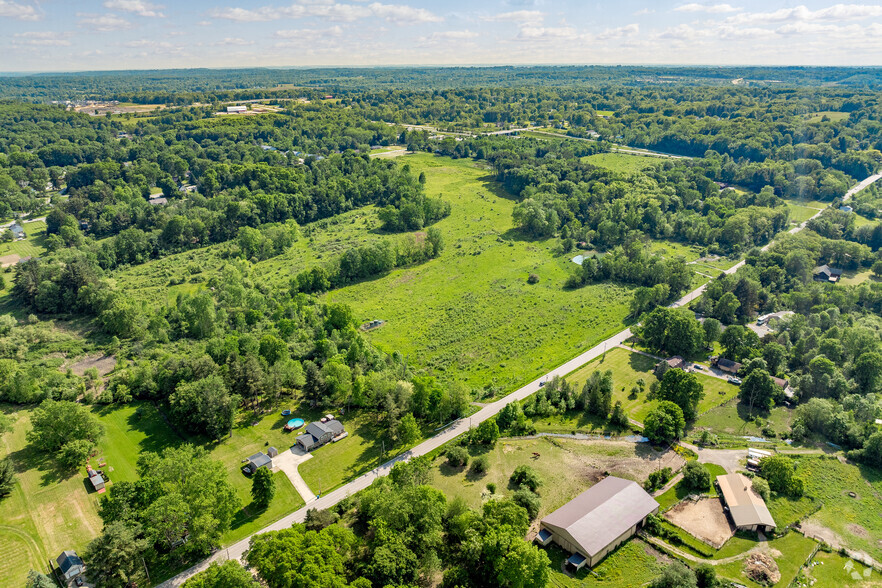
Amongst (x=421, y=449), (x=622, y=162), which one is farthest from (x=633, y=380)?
(x=622, y=162)

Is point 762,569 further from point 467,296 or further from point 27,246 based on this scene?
point 27,246

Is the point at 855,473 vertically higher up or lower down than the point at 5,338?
lower down

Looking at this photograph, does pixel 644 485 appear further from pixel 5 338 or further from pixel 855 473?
pixel 5 338

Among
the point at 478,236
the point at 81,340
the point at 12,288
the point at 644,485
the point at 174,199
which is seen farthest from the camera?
the point at 174,199

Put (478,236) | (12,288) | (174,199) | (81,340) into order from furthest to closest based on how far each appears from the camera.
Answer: (174,199) < (478,236) < (12,288) < (81,340)

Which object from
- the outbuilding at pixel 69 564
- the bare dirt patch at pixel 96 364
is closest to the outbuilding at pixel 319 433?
the outbuilding at pixel 69 564

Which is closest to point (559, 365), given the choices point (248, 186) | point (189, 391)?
point (189, 391)

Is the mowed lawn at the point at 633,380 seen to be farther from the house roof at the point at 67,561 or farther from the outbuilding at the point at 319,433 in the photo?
the house roof at the point at 67,561
